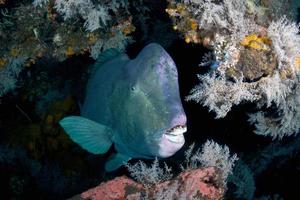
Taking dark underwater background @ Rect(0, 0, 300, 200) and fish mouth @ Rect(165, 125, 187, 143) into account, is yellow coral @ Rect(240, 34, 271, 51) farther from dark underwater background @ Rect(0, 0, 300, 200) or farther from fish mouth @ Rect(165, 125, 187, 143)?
fish mouth @ Rect(165, 125, 187, 143)

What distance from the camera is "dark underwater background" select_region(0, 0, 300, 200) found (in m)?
3.86

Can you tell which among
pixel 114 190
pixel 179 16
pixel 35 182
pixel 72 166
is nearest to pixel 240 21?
pixel 179 16

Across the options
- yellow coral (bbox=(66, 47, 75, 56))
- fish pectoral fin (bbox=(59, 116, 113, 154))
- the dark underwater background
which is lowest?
the dark underwater background

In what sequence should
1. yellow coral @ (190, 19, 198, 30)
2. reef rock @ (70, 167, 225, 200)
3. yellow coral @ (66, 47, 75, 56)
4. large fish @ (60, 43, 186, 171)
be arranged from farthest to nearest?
yellow coral @ (66, 47, 75, 56)
yellow coral @ (190, 19, 198, 30)
reef rock @ (70, 167, 225, 200)
large fish @ (60, 43, 186, 171)

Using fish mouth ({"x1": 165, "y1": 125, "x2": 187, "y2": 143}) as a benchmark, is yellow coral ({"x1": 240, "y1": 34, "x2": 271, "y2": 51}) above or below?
above

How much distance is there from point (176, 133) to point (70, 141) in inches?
103

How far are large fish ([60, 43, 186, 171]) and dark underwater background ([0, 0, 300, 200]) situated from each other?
100 cm

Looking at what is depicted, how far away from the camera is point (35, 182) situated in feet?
16.3

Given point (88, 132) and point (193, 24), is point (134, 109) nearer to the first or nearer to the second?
point (88, 132)

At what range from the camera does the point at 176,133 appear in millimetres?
2422

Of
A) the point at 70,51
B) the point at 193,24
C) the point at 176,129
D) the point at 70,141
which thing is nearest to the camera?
the point at 176,129

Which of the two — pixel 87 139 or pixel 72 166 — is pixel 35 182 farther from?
pixel 87 139

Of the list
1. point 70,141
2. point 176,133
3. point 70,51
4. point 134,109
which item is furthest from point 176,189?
point 70,141

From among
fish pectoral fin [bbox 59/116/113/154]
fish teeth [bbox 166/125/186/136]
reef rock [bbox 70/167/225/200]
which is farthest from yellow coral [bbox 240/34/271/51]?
fish pectoral fin [bbox 59/116/113/154]
